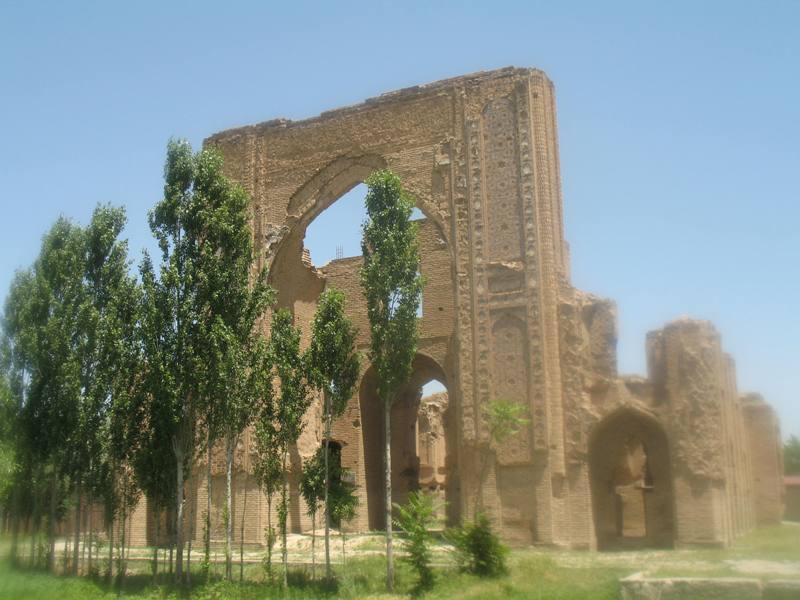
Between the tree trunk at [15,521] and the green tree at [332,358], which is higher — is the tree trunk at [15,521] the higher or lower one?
the lower one

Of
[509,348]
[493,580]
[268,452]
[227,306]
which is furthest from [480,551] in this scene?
[227,306]

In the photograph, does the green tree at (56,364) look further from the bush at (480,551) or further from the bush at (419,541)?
the bush at (480,551)

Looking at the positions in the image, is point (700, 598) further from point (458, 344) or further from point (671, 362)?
point (458, 344)

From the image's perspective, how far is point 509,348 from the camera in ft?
56.9

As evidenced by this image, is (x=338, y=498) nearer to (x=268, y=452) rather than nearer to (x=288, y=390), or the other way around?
(x=268, y=452)

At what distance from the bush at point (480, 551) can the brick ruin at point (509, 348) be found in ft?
10.3

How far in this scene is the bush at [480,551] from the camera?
13.2 metres

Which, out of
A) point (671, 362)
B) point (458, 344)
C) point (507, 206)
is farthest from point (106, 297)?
point (671, 362)

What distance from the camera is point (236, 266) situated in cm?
1493

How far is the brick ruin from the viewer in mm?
16344

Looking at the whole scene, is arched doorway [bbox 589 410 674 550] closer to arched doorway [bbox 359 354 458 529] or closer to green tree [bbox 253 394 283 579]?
arched doorway [bbox 359 354 458 529]

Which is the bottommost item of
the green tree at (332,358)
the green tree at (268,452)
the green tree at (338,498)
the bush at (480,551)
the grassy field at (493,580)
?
the grassy field at (493,580)

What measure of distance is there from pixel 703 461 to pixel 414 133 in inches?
381

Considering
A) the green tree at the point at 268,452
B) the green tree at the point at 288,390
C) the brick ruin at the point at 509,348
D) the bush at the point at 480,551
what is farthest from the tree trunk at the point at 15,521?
the bush at the point at 480,551
